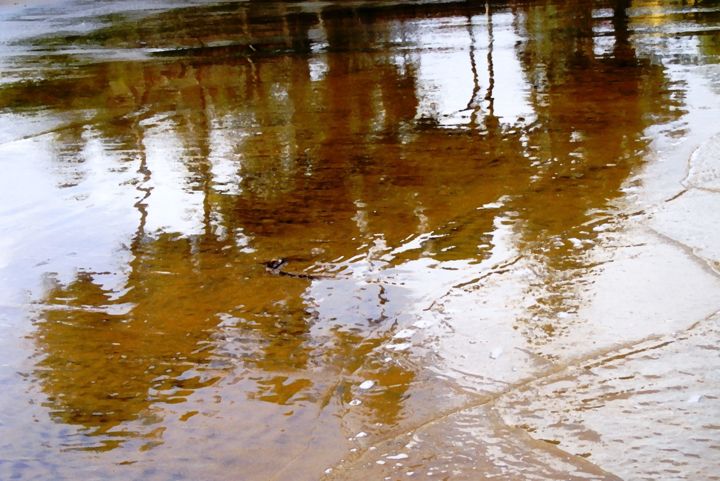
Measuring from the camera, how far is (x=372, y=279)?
3.78 m

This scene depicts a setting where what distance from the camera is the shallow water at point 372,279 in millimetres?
2645

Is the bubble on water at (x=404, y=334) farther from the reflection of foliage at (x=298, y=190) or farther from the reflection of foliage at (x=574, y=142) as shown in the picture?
the reflection of foliage at (x=574, y=142)

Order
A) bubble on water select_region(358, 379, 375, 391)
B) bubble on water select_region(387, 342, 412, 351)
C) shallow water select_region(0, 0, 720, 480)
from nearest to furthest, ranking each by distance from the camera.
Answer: shallow water select_region(0, 0, 720, 480) < bubble on water select_region(358, 379, 375, 391) < bubble on water select_region(387, 342, 412, 351)

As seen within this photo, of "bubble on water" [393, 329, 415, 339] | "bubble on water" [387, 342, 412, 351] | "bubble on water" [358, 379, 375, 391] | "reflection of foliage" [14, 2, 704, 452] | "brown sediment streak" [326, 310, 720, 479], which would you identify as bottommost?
"brown sediment streak" [326, 310, 720, 479]

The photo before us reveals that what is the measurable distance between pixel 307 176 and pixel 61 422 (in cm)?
266

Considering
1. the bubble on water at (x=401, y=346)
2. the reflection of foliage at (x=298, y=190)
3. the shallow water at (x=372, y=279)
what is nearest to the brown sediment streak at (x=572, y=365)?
the shallow water at (x=372, y=279)

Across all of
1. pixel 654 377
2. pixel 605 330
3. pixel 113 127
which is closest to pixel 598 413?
pixel 654 377

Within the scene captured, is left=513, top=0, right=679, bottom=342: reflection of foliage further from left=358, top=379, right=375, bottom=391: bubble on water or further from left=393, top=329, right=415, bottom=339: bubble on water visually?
left=358, top=379, right=375, bottom=391: bubble on water

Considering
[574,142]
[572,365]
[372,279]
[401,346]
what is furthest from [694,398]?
[574,142]

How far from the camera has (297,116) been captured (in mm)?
6855

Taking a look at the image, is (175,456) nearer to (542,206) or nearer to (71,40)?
(542,206)

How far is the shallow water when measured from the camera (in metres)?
2.64

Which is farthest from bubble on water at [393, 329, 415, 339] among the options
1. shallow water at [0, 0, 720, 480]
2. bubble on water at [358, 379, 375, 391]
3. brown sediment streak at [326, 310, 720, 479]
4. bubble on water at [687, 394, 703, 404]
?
bubble on water at [687, 394, 703, 404]

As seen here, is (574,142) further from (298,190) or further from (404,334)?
(404,334)
